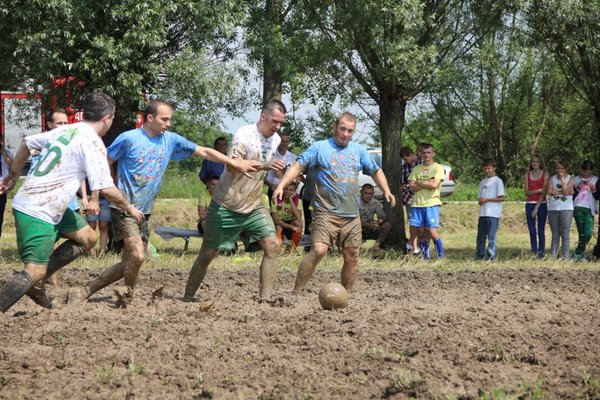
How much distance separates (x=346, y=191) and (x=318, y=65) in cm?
773

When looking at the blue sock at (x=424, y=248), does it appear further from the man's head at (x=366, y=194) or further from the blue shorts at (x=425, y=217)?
the man's head at (x=366, y=194)

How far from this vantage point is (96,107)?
8.41 metres

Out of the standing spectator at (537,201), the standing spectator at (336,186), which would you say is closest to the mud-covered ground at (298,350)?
the standing spectator at (336,186)

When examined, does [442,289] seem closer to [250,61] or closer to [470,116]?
[250,61]

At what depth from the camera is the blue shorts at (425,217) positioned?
15.6 meters

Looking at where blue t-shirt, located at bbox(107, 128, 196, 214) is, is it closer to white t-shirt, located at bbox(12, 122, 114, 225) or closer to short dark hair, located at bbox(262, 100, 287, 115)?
short dark hair, located at bbox(262, 100, 287, 115)

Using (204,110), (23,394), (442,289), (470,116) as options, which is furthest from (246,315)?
(470,116)

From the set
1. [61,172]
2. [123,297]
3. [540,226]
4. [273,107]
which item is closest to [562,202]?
[540,226]

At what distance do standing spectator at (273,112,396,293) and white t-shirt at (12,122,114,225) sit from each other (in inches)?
98.4

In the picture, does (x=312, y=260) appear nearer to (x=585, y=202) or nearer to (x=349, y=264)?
(x=349, y=264)

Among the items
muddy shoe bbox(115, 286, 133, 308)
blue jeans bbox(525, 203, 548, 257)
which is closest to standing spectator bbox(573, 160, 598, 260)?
blue jeans bbox(525, 203, 548, 257)

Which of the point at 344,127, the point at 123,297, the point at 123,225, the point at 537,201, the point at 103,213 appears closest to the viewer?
the point at 123,297

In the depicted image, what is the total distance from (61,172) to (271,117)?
234 cm

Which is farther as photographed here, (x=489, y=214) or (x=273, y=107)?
(x=489, y=214)
